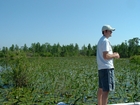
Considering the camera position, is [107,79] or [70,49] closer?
[107,79]

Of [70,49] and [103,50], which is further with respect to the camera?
[70,49]

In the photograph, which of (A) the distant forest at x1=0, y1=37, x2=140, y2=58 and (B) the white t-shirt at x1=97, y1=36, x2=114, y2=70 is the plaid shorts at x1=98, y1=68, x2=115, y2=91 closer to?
(B) the white t-shirt at x1=97, y1=36, x2=114, y2=70

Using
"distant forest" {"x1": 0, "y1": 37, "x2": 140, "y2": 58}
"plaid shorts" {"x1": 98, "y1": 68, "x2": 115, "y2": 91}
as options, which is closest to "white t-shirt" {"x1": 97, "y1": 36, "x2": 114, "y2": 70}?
"plaid shorts" {"x1": 98, "y1": 68, "x2": 115, "y2": 91}

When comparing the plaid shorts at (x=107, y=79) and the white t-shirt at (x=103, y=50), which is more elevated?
the white t-shirt at (x=103, y=50)

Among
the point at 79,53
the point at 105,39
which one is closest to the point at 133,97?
the point at 105,39


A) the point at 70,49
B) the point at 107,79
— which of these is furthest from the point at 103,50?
the point at 70,49

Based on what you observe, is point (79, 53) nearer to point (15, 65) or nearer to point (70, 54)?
point (70, 54)

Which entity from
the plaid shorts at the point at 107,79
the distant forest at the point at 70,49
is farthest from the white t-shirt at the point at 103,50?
the distant forest at the point at 70,49

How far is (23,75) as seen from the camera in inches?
272

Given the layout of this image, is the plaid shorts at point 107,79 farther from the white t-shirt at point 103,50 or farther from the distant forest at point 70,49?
the distant forest at point 70,49

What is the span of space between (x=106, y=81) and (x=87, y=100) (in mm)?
2621

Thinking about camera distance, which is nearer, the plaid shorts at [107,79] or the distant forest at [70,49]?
the plaid shorts at [107,79]

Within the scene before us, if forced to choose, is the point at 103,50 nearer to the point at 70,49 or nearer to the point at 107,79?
the point at 107,79

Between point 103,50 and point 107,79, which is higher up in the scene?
point 103,50
